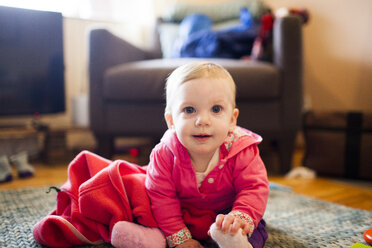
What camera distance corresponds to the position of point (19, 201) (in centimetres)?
97

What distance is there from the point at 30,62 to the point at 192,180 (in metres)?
1.30

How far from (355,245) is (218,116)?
1.25 feet

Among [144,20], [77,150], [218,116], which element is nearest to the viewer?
[218,116]

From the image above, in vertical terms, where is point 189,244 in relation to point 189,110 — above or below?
below

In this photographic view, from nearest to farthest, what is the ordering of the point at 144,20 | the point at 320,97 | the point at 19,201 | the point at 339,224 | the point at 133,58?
the point at 339,224
the point at 19,201
the point at 133,58
the point at 320,97
the point at 144,20

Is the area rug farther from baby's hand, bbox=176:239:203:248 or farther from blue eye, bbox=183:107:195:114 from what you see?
blue eye, bbox=183:107:195:114

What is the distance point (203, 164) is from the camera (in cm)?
71

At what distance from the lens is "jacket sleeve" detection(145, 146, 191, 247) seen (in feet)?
2.17

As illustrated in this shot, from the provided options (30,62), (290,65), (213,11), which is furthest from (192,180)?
(213,11)

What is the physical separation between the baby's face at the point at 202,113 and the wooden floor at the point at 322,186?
1.96ft

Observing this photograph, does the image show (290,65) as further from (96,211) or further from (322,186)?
(96,211)

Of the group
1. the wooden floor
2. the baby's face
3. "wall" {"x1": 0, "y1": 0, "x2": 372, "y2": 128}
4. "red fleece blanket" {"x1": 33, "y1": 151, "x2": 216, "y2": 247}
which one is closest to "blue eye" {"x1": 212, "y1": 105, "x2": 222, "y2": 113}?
the baby's face

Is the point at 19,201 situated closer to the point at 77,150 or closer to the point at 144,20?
the point at 77,150

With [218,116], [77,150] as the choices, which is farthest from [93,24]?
[218,116]
